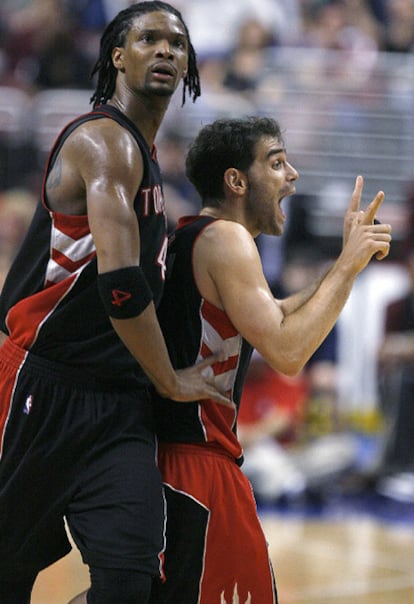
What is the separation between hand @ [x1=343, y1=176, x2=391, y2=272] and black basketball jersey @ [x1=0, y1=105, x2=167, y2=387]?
586 mm

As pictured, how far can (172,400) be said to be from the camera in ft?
12.3

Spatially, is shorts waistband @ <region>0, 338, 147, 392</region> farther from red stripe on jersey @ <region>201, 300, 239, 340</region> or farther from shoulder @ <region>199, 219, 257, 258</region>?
shoulder @ <region>199, 219, 257, 258</region>

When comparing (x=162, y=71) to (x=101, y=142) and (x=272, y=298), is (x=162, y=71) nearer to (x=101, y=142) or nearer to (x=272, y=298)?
(x=101, y=142)

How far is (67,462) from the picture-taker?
3.59 meters

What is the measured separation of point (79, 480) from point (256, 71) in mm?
8470

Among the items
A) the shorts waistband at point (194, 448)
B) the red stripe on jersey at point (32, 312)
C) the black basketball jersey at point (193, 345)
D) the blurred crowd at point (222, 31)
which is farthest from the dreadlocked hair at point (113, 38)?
the blurred crowd at point (222, 31)

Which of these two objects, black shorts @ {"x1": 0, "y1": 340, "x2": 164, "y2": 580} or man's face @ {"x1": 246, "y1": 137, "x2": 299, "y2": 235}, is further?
man's face @ {"x1": 246, "y1": 137, "x2": 299, "y2": 235}

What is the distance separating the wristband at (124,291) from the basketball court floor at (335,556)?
9.62 ft

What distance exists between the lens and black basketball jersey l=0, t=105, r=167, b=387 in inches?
139

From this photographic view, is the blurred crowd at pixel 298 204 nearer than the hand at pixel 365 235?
No

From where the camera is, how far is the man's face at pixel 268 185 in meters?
3.86

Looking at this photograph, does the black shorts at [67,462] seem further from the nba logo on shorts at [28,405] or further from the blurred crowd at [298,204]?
the blurred crowd at [298,204]

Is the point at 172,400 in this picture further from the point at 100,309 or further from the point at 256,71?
the point at 256,71

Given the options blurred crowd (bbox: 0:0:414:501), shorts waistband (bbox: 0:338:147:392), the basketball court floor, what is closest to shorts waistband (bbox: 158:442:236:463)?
shorts waistband (bbox: 0:338:147:392)
